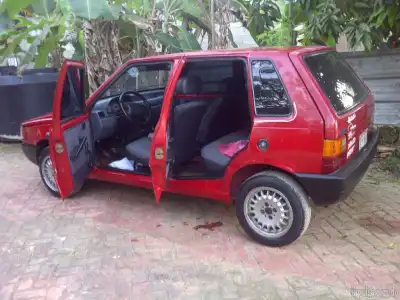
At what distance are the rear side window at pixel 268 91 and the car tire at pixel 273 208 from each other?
21.8 inches

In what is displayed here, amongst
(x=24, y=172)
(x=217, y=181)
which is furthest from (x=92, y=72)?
(x=217, y=181)

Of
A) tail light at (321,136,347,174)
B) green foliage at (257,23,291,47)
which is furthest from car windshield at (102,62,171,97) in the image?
green foliage at (257,23,291,47)

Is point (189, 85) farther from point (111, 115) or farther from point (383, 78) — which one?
point (383, 78)

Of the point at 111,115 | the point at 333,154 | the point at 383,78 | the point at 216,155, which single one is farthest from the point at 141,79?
the point at 383,78

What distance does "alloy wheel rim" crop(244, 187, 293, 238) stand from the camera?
3551 mm

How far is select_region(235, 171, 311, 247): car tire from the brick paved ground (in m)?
0.14

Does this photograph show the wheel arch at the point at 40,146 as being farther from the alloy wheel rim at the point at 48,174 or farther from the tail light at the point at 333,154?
the tail light at the point at 333,154

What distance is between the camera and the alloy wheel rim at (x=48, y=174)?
5.05m

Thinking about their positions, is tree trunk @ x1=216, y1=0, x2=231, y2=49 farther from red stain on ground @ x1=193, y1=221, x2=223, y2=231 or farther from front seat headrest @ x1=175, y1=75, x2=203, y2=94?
red stain on ground @ x1=193, y1=221, x2=223, y2=231

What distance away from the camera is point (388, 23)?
4961 mm

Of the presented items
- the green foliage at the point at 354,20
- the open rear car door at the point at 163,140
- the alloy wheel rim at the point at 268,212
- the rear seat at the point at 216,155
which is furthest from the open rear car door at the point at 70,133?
the green foliage at the point at 354,20

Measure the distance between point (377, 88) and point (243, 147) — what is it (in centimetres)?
314

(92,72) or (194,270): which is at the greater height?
(92,72)

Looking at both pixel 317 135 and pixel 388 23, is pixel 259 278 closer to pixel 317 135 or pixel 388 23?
pixel 317 135
